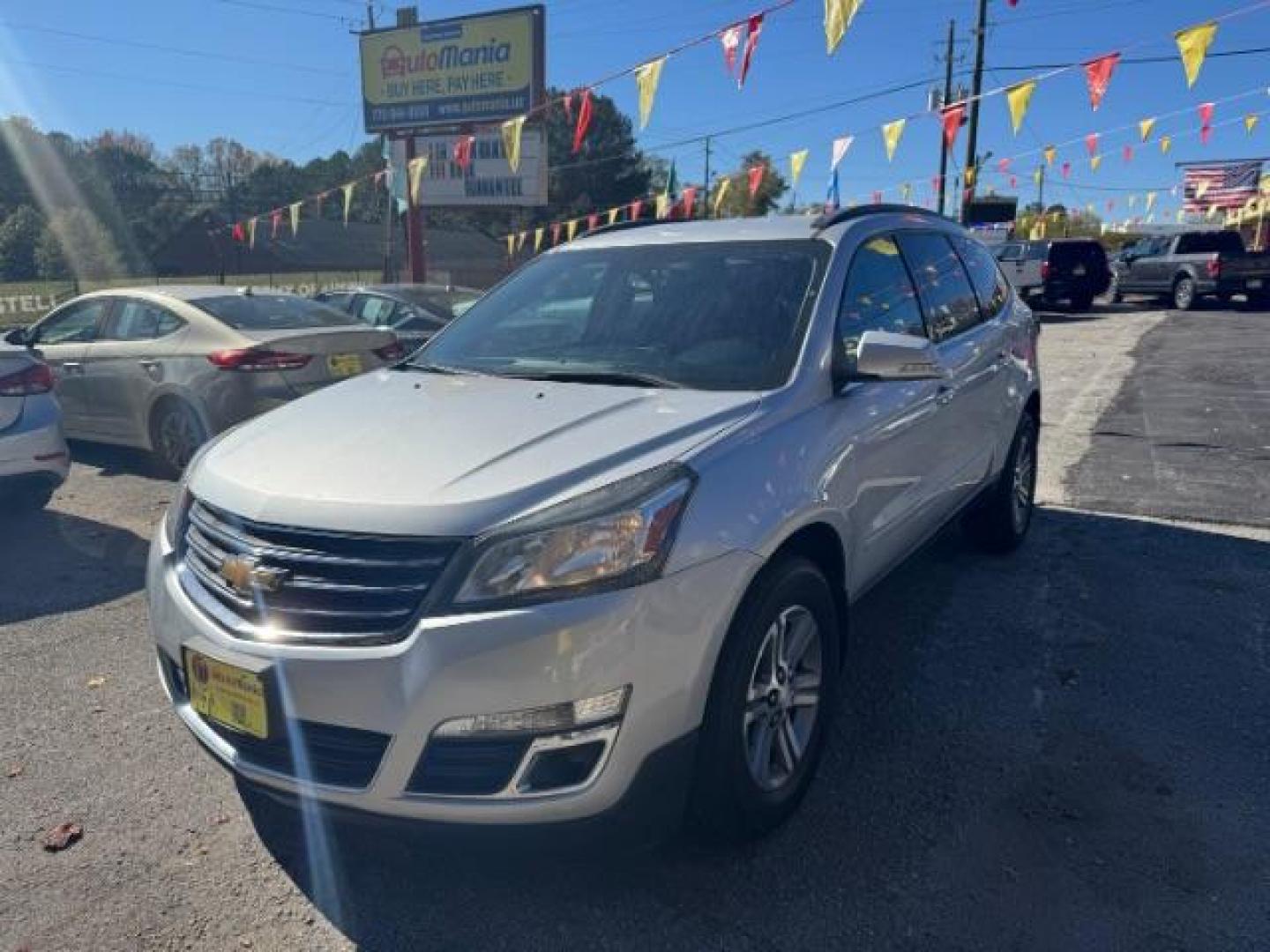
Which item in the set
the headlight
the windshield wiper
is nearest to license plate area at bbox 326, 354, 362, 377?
the windshield wiper

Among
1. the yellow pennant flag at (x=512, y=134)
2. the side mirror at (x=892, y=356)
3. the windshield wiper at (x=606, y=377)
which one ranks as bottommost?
the windshield wiper at (x=606, y=377)

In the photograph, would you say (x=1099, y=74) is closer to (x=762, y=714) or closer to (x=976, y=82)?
(x=762, y=714)

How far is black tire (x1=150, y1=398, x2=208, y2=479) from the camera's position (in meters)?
6.89

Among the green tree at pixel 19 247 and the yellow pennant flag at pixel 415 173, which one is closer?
the yellow pennant flag at pixel 415 173

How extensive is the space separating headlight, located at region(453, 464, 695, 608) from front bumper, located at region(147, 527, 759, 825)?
46mm

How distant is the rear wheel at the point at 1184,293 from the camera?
75.2ft

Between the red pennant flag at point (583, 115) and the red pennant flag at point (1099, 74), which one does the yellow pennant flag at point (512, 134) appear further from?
the red pennant flag at point (1099, 74)

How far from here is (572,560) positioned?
2180 mm

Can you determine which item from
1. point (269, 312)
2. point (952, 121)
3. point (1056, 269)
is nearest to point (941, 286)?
point (269, 312)

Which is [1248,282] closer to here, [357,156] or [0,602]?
[0,602]

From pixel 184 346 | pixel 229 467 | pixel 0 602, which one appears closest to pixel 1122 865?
pixel 229 467

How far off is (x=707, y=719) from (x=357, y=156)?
8360 cm

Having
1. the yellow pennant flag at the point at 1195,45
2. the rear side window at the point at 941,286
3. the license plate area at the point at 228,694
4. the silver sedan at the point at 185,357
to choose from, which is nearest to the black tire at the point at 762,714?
the license plate area at the point at 228,694

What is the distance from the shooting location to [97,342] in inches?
298
